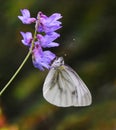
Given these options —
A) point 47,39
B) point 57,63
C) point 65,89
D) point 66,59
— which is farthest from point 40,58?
point 66,59

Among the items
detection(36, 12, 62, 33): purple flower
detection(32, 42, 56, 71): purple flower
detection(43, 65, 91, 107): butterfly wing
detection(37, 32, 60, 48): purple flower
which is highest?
detection(36, 12, 62, 33): purple flower

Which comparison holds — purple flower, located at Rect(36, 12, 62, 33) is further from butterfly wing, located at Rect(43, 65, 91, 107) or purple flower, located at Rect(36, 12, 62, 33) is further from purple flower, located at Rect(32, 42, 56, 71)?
butterfly wing, located at Rect(43, 65, 91, 107)

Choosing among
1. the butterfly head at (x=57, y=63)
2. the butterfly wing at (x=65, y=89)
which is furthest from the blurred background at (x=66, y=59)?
the butterfly head at (x=57, y=63)

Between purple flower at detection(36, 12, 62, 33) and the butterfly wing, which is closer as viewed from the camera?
purple flower at detection(36, 12, 62, 33)

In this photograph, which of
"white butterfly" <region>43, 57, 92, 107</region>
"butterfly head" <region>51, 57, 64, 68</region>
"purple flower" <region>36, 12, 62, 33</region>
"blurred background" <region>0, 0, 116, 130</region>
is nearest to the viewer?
"purple flower" <region>36, 12, 62, 33</region>

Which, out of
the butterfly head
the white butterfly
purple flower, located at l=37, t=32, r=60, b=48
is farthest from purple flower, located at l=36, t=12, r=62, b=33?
the white butterfly

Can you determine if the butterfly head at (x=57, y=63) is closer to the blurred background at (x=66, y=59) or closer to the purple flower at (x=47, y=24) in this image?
the purple flower at (x=47, y=24)

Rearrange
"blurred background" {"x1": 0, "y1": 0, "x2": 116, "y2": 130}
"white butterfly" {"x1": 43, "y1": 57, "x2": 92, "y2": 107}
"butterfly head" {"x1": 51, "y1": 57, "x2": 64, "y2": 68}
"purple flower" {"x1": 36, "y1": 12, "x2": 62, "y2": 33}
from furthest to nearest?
"blurred background" {"x1": 0, "y1": 0, "x2": 116, "y2": 130}, "white butterfly" {"x1": 43, "y1": 57, "x2": 92, "y2": 107}, "butterfly head" {"x1": 51, "y1": 57, "x2": 64, "y2": 68}, "purple flower" {"x1": 36, "y1": 12, "x2": 62, "y2": 33}

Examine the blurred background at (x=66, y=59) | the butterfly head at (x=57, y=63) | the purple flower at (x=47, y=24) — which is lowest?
the blurred background at (x=66, y=59)
